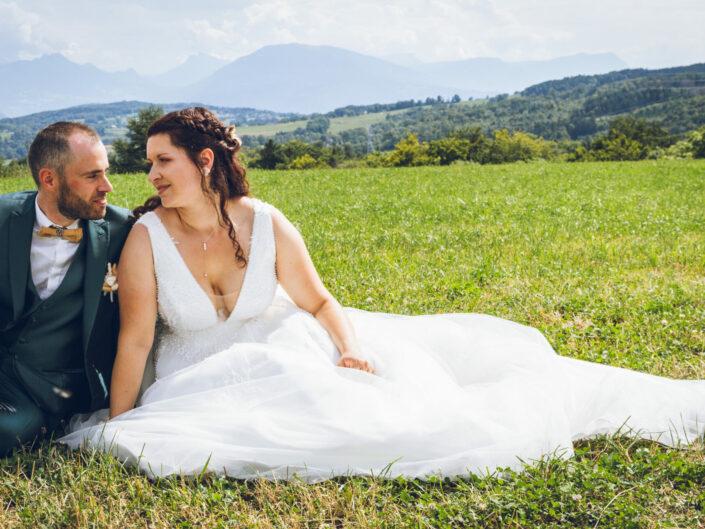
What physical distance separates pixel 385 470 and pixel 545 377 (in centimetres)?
142

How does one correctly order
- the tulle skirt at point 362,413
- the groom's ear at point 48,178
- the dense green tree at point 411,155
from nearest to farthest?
the tulle skirt at point 362,413 < the groom's ear at point 48,178 < the dense green tree at point 411,155

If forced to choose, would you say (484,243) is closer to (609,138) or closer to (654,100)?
(609,138)

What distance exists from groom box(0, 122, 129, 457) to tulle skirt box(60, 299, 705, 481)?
33 centimetres

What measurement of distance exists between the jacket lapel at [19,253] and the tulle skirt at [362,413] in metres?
0.96

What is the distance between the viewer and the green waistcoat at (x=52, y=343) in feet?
11.5

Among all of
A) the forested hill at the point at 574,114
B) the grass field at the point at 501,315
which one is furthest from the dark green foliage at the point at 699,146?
the forested hill at the point at 574,114

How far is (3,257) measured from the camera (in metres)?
3.39

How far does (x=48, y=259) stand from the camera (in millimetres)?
3539

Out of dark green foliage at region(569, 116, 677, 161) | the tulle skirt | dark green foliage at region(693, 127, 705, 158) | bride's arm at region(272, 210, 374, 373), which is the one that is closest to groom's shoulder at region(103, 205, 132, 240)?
the tulle skirt

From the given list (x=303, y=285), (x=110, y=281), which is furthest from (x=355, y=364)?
(x=110, y=281)

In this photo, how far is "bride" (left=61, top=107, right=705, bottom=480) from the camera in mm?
3178

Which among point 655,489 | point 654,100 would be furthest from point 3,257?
point 654,100

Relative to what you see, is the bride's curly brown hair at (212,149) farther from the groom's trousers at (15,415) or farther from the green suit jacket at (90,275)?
the groom's trousers at (15,415)

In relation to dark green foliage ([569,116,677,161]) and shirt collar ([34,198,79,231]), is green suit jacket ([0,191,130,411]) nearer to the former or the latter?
shirt collar ([34,198,79,231])
